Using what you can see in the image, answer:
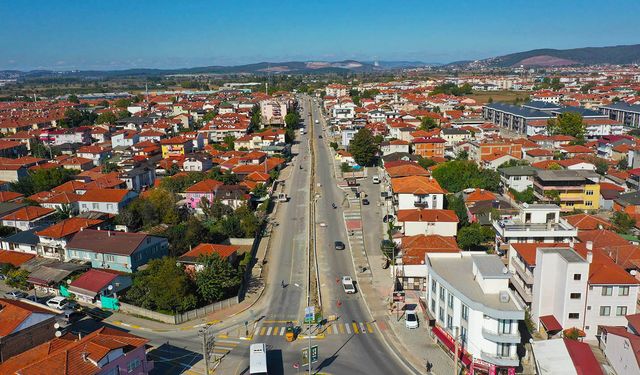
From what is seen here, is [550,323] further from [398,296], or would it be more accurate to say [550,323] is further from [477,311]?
[398,296]

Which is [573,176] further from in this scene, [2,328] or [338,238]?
[2,328]

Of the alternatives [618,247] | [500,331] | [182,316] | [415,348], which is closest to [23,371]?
[182,316]

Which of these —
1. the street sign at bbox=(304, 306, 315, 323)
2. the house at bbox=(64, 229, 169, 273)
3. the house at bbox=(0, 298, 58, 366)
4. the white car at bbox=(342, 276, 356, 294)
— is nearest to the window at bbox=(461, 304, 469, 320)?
the street sign at bbox=(304, 306, 315, 323)

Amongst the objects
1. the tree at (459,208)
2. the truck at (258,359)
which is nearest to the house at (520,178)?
the tree at (459,208)

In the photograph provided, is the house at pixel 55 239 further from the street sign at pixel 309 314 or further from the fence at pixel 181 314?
the street sign at pixel 309 314

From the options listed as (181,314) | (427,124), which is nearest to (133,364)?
(181,314)

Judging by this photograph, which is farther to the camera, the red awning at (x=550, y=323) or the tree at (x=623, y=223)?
the tree at (x=623, y=223)
